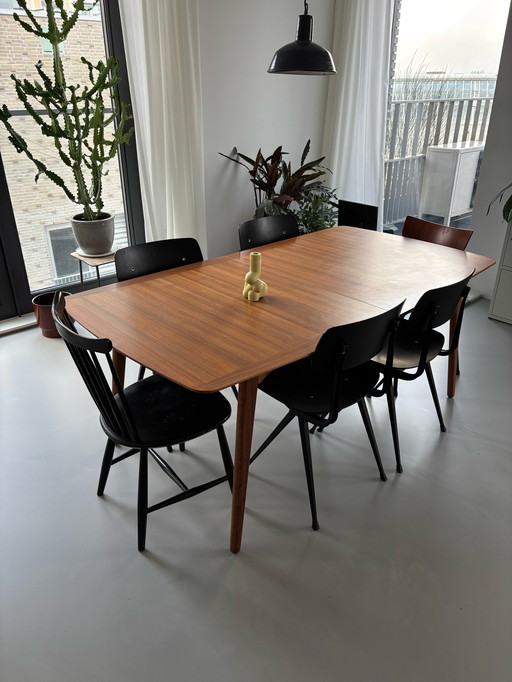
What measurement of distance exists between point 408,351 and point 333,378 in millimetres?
710

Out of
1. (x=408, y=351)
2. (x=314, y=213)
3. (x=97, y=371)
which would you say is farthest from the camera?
(x=314, y=213)

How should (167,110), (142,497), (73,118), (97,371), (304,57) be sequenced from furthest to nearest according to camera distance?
1. (167,110)
2. (73,118)
3. (304,57)
4. (142,497)
5. (97,371)

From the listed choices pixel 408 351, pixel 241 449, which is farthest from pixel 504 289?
pixel 241 449

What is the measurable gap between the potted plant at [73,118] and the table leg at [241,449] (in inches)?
87.2

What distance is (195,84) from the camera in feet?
12.4

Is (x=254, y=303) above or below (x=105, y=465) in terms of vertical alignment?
above

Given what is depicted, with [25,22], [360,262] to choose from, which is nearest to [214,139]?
[25,22]

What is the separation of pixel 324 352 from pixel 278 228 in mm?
1563

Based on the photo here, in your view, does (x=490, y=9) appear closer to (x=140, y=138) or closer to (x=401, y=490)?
(x=140, y=138)

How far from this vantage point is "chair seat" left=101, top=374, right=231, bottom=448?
1910 mm

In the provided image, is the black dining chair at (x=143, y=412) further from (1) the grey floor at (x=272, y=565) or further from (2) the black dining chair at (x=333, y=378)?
(2) the black dining chair at (x=333, y=378)

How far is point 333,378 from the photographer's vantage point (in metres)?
2.01

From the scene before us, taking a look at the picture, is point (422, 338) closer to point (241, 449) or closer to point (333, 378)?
point (333, 378)

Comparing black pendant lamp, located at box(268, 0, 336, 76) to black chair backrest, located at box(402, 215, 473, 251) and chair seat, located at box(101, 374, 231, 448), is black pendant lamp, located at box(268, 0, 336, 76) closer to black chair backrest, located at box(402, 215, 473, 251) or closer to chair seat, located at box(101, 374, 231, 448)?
black chair backrest, located at box(402, 215, 473, 251)
